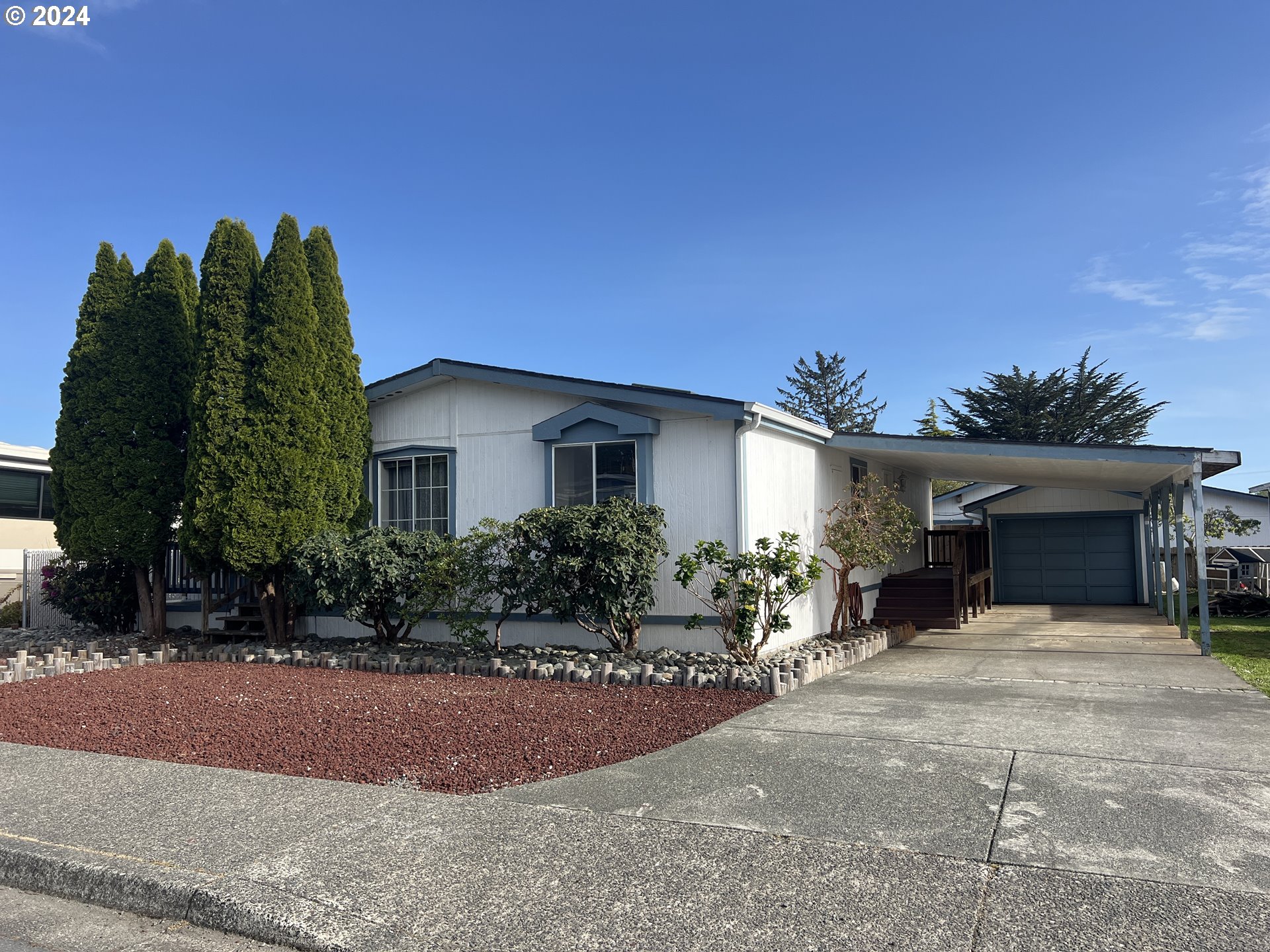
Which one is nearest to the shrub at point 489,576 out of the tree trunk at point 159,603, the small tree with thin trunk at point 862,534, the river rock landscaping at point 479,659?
the river rock landscaping at point 479,659

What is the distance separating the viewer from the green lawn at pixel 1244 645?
9.30 metres

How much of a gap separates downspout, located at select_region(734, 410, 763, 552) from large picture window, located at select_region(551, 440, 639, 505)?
127 centimetres

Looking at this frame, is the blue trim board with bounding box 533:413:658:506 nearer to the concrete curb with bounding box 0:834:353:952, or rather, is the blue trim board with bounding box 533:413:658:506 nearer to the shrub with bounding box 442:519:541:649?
the shrub with bounding box 442:519:541:649

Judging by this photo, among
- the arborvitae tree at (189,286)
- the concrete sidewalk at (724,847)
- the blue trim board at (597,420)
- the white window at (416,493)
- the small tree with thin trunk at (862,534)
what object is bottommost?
the concrete sidewalk at (724,847)

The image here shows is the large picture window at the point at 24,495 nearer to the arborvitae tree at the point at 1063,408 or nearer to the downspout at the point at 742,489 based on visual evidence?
the downspout at the point at 742,489

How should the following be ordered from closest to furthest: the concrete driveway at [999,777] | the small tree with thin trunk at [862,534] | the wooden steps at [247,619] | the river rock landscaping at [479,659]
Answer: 1. the concrete driveway at [999,777]
2. the river rock landscaping at [479,659]
3. the small tree with thin trunk at [862,534]
4. the wooden steps at [247,619]

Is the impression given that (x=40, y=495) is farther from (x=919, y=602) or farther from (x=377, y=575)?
(x=919, y=602)

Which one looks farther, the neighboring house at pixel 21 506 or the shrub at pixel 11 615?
the neighboring house at pixel 21 506

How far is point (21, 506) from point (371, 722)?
15.8 meters

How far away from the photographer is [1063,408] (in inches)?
1393

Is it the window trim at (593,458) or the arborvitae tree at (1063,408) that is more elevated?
the arborvitae tree at (1063,408)

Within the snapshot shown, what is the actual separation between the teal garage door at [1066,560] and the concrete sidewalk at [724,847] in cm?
1378

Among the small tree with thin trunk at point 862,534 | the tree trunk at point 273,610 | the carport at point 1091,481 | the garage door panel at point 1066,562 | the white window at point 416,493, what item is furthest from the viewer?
the garage door panel at point 1066,562

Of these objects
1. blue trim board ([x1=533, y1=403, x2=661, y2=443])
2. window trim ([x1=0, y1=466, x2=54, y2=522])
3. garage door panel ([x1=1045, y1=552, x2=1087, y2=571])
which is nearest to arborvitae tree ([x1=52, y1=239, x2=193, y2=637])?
blue trim board ([x1=533, y1=403, x2=661, y2=443])
